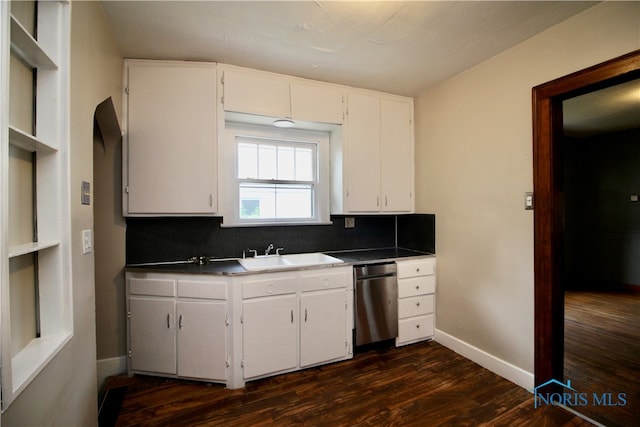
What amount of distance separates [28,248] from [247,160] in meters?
1.99

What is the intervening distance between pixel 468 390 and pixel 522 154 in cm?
179

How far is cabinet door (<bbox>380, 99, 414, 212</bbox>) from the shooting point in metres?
2.94

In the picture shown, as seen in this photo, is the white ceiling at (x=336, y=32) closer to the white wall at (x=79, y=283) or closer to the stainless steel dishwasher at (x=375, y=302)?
the white wall at (x=79, y=283)

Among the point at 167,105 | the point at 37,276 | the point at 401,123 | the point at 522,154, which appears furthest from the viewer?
the point at 401,123

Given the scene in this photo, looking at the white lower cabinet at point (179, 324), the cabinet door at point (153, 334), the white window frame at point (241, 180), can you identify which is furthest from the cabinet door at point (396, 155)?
the cabinet door at point (153, 334)

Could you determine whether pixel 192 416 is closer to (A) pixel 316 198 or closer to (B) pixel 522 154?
(A) pixel 316 198

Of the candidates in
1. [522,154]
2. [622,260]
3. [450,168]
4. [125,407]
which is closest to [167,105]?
[125,407]

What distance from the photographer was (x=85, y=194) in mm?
1363

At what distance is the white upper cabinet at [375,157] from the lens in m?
2.79

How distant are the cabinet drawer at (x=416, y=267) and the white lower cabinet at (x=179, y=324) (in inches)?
63.5

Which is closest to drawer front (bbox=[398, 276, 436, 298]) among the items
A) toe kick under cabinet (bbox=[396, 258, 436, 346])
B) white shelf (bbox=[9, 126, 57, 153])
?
toe kick under cabinet (bbox=[396, 258, 436, 346])

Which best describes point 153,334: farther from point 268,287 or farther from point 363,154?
point 363,154

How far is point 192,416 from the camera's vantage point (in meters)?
1.82

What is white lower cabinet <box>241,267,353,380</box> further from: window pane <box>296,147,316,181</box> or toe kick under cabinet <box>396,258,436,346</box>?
window pane <box>296,147,316,181</box>
